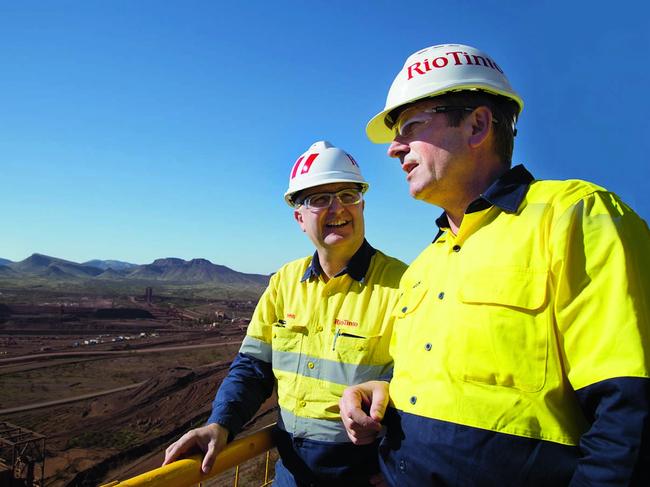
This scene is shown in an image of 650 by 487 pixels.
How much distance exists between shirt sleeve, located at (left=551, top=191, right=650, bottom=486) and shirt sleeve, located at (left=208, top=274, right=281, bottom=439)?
1.99 metres

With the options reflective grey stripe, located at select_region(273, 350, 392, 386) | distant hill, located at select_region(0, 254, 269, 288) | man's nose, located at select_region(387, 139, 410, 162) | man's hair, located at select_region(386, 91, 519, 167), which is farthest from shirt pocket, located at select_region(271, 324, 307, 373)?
distant hill, located at select_region(0, 254, 269, 288)

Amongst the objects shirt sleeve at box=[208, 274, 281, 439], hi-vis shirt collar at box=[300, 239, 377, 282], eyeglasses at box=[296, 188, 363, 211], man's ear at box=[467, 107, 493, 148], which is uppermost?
man's ear at box=[467, 107, 493, 148]

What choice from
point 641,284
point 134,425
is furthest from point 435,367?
point 134,425

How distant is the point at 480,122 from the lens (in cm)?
192

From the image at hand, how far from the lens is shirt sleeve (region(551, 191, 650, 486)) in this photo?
3.83 feet

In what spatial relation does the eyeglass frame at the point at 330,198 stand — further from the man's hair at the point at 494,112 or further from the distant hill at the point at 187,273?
the distant hill at the point at 187,273

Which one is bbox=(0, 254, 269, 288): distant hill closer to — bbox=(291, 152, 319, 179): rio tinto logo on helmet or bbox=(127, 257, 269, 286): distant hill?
bbox=(127, 257, 269, 286): distant hill

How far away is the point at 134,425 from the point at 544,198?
21.7m

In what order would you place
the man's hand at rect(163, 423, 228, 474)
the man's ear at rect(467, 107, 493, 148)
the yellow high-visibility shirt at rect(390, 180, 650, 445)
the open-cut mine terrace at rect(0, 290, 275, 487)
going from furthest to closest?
the open-cut mine terrace at rect(0, 290, 275, 487) < the man's hand at rect(163, 423, 228, 474) < the man's ear at rect(467, 107, 493, 148) < the yellow high-visibility shirt at rect(390, 180, 650, 445)

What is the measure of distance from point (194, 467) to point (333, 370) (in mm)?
865

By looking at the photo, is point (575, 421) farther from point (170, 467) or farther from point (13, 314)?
point (13, 314)

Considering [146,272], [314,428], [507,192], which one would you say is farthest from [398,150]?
[146,272]

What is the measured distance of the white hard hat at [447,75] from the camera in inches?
76.7

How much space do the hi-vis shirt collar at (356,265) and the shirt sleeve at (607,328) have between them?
1.57 meters
